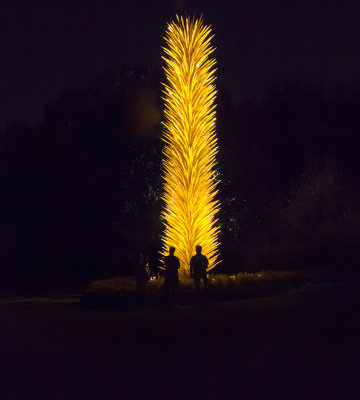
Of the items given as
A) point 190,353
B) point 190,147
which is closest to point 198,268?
point 190,147

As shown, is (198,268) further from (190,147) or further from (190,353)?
(190,353)

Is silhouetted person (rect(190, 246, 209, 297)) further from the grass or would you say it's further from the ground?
the ground

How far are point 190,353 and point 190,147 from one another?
1173 centimetres

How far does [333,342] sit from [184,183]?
10.8m

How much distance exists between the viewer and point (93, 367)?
1002cm

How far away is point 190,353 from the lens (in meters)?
11.0

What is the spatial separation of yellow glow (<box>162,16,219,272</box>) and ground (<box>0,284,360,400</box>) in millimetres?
4346

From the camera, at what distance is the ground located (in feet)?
27.5

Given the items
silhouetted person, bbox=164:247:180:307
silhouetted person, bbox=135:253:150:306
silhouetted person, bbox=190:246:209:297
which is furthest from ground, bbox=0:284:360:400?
silhouetted person, bbox=135:253:150:306

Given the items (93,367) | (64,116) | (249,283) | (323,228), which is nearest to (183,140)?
(249,283)

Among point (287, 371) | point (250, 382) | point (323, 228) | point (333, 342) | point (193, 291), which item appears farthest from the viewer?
point (323, 228)

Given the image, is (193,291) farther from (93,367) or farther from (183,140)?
(93,367)

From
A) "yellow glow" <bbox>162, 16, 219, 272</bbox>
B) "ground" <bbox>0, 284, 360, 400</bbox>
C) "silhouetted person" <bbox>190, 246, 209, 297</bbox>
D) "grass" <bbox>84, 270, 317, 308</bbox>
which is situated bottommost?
"ground" <bbox>0, 284, 360, 400</bbox>

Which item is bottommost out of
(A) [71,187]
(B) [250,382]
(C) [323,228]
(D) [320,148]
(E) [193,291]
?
(B) [250,382]
